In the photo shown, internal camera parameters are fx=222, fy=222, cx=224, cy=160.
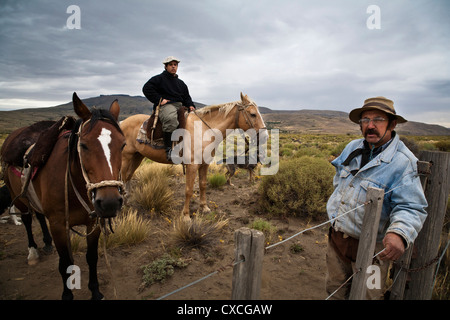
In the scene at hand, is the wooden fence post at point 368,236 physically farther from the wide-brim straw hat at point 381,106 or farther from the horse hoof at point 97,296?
the horse hoof at point 97,296

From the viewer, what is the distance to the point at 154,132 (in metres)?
5.67

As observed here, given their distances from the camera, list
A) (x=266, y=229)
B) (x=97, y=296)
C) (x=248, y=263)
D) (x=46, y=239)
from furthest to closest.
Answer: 1. (x=266, y=229)
2. (x=46, y=239)
3. (x=97, y=296)
4. (x=248, y=263)

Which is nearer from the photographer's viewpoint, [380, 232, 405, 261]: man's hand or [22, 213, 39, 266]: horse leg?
[380, 232, 405, 261]: man's hand

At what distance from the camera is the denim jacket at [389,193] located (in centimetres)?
182

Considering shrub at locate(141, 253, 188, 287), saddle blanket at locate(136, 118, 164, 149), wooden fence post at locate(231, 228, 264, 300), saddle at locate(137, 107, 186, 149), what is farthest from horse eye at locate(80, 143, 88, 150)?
saddle blanket at locate(136, 118, 164, 149)

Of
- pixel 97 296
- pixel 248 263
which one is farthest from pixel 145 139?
pixel 248 263

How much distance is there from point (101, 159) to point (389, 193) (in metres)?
2.77

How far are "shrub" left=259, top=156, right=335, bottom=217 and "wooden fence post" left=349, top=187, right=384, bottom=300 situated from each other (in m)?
3.78

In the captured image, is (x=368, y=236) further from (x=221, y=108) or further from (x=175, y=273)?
(x=221, y=108)

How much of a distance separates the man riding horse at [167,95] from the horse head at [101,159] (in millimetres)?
2812

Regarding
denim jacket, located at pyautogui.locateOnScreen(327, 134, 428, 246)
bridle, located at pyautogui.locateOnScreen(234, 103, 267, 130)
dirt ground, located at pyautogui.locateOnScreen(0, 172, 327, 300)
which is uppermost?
bridle, located at pyautogui.locateOnScreen(234, 103, 267, 130)

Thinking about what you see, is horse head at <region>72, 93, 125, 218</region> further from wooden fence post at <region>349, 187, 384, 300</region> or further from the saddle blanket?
the saddle blanket

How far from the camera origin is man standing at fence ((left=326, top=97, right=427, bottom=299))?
1814mm

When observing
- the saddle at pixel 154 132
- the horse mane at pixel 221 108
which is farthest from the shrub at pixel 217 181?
the horse mane at pixel 221 108
